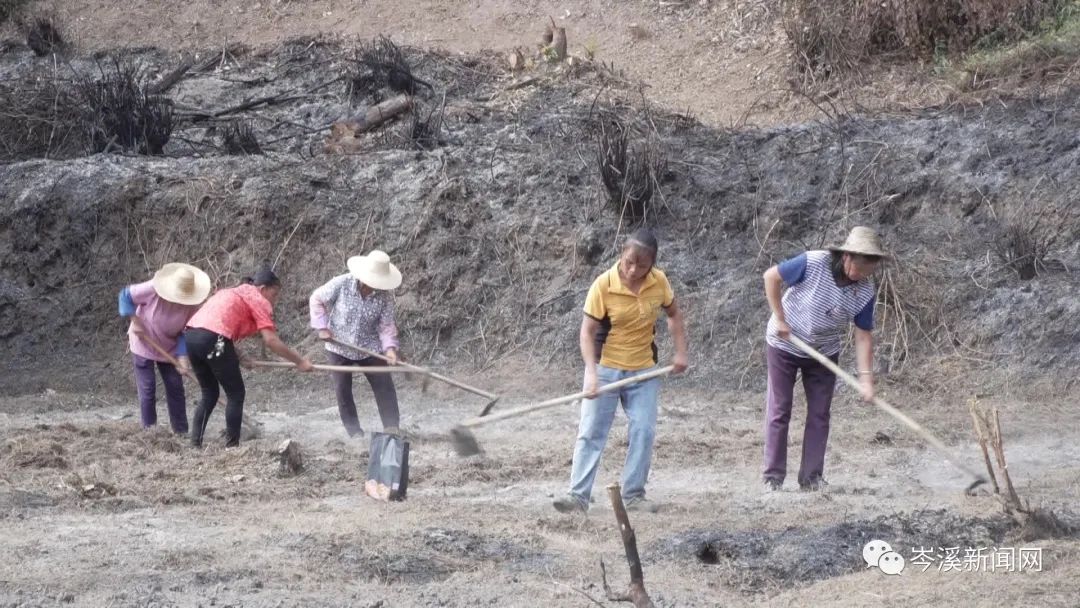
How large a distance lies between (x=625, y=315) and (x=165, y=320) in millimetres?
3899

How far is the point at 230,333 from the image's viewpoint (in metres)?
8.70

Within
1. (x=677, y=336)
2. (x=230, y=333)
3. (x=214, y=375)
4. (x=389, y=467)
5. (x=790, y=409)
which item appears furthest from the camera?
(x=214, y=375)

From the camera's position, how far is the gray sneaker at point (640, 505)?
7.21 meters

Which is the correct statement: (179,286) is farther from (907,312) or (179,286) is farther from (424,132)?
(907,312)

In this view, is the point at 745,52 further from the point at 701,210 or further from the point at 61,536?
the point at 61,536

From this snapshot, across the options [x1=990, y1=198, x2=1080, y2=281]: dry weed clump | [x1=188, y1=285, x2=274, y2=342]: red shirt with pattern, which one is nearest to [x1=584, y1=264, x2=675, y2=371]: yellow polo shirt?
[x1=188, y1=285, x2=274, y2=342]: red shirt with pattern

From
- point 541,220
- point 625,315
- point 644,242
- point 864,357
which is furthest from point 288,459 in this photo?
point 541,220

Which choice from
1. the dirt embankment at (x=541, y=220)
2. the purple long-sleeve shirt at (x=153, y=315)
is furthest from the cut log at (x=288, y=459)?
the dirt embankment at (x=541, y=220)

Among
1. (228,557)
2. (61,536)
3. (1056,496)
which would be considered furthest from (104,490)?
(1056,496)

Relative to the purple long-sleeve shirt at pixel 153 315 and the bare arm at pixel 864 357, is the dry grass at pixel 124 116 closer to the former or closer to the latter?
the purple long-sleeve shirt at pixel 153 315

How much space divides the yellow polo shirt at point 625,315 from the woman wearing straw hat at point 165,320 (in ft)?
11.2

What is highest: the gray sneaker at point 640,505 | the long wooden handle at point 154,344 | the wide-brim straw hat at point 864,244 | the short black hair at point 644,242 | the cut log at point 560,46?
the cut log at point 560,46

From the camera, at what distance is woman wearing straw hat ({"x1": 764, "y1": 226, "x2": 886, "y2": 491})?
23.7ft

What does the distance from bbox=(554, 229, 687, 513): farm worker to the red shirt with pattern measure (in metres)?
2.65
